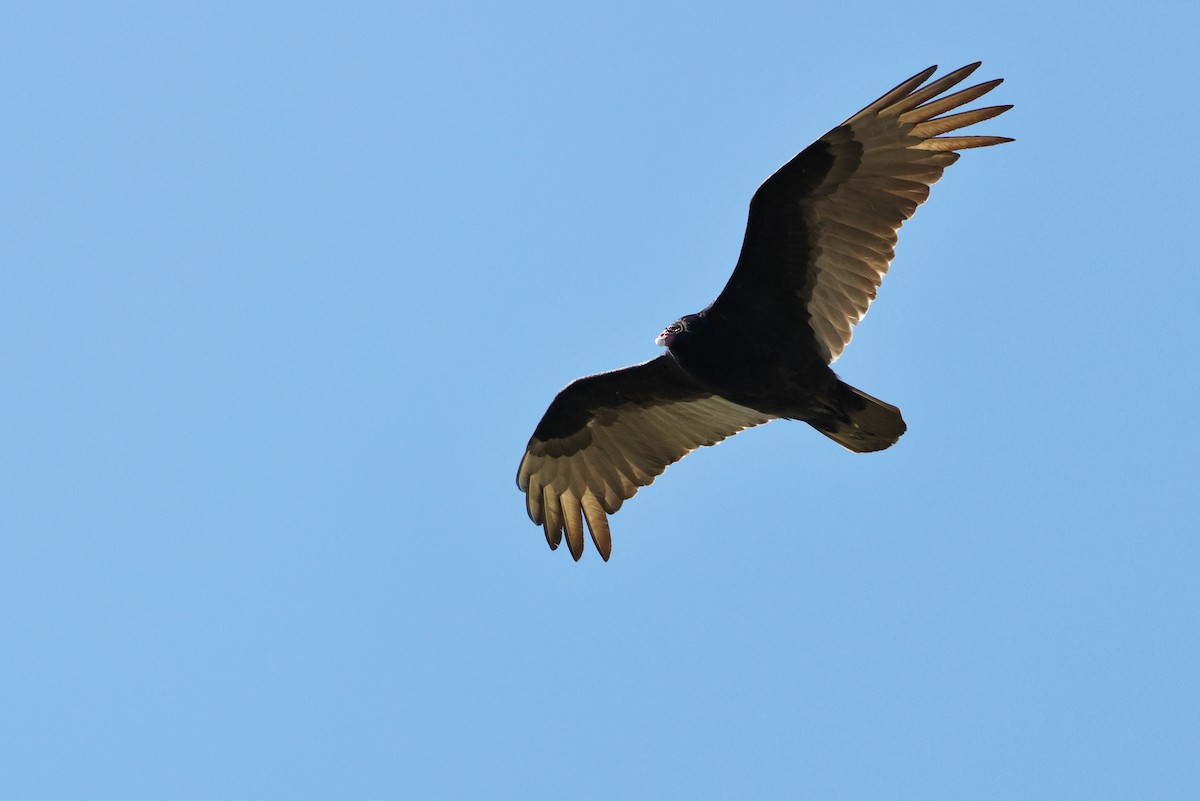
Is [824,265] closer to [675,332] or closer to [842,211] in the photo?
[842,211]

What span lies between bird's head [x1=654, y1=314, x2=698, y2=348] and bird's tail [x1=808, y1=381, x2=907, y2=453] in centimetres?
99

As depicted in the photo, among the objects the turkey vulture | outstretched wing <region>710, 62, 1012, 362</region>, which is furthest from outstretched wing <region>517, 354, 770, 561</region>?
outstretched wing <region>710, 62, 1012, 362</region>

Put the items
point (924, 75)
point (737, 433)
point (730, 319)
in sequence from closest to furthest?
point (924, 75), point (730, 319), point (737, 433)

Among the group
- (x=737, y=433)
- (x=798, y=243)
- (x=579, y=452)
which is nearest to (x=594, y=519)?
(x=579, y=452)

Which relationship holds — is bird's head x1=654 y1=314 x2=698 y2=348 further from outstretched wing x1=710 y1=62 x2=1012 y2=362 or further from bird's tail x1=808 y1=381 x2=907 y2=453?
bird's tail x1=808 y1=381 x2=907 y2=453

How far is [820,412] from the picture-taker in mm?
9758

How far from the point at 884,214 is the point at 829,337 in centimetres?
84

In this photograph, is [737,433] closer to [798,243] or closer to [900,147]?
[798,243]

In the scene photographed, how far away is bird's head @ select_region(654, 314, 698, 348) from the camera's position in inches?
373

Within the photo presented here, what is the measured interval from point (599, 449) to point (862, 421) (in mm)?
2087

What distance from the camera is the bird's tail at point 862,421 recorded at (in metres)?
9.55

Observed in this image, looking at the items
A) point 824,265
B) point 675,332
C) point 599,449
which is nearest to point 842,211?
point 824,265

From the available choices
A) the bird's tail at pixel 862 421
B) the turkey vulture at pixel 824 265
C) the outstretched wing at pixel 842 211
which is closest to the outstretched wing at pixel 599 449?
the turkey vulture at pixel 824 265

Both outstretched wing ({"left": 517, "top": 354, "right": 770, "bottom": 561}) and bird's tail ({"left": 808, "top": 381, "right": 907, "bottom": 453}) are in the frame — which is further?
outstretched wing ({"left": 517, "top": 354, "right": 770, "bottom": 561})
